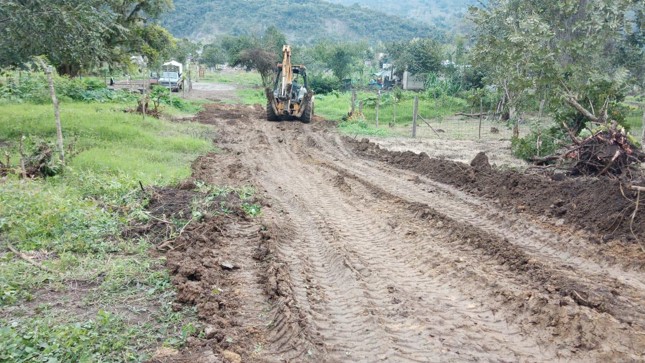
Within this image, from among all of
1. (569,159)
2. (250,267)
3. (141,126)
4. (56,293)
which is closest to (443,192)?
(569,159)

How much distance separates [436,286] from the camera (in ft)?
19.6

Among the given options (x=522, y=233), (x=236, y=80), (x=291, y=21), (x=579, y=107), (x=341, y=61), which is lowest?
(x=522, y=233)

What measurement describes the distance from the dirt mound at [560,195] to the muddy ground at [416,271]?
3 cm

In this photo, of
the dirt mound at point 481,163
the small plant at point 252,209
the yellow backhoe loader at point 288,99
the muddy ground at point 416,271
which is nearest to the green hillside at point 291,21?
the yellow backhoe loader at point 288,99

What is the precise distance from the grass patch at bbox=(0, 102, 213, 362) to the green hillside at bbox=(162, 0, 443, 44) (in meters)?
129

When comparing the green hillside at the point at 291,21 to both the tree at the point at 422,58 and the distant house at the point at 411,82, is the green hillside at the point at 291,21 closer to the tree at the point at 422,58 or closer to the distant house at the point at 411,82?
the distant house at the point at 411,82

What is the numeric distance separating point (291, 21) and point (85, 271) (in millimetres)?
150058

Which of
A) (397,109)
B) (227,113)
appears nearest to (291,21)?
(397,109)

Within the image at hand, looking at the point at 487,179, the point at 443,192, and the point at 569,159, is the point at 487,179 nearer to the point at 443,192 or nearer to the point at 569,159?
the point at 443,192

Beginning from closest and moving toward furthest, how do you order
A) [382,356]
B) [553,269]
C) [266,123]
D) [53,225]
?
[382,356] → [553,269] → [53,225] → [266,123]

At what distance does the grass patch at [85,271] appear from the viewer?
4.33 meters

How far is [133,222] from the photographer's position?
7.66 metres

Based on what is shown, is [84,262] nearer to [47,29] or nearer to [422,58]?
[47,29]

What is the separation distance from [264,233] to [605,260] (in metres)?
4.48
